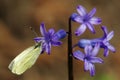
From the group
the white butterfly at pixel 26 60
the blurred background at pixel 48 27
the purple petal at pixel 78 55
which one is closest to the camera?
the purple petal at pixel 78 55

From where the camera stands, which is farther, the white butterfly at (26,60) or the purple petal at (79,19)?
the white butterfly at (26,60)

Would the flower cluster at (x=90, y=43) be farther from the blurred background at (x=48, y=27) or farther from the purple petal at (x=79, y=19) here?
the blurred background at (x=48, y=27)

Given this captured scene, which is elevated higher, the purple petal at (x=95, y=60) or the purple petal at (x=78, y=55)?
the purple petal at (x=78, y=55)

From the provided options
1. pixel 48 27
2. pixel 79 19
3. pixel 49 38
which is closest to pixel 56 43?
pixel 49 38

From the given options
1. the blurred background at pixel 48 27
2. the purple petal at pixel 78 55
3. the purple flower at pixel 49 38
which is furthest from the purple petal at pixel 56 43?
the blurred background at pixel 48 27

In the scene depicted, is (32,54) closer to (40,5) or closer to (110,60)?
(110,60)

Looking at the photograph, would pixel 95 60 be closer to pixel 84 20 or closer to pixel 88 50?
pixel 88 50

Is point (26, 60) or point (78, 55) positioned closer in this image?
point (78, 55)

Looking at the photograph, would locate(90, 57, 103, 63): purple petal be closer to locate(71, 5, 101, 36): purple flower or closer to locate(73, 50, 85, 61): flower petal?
locate(73, 50, 85, 61): flower petal
